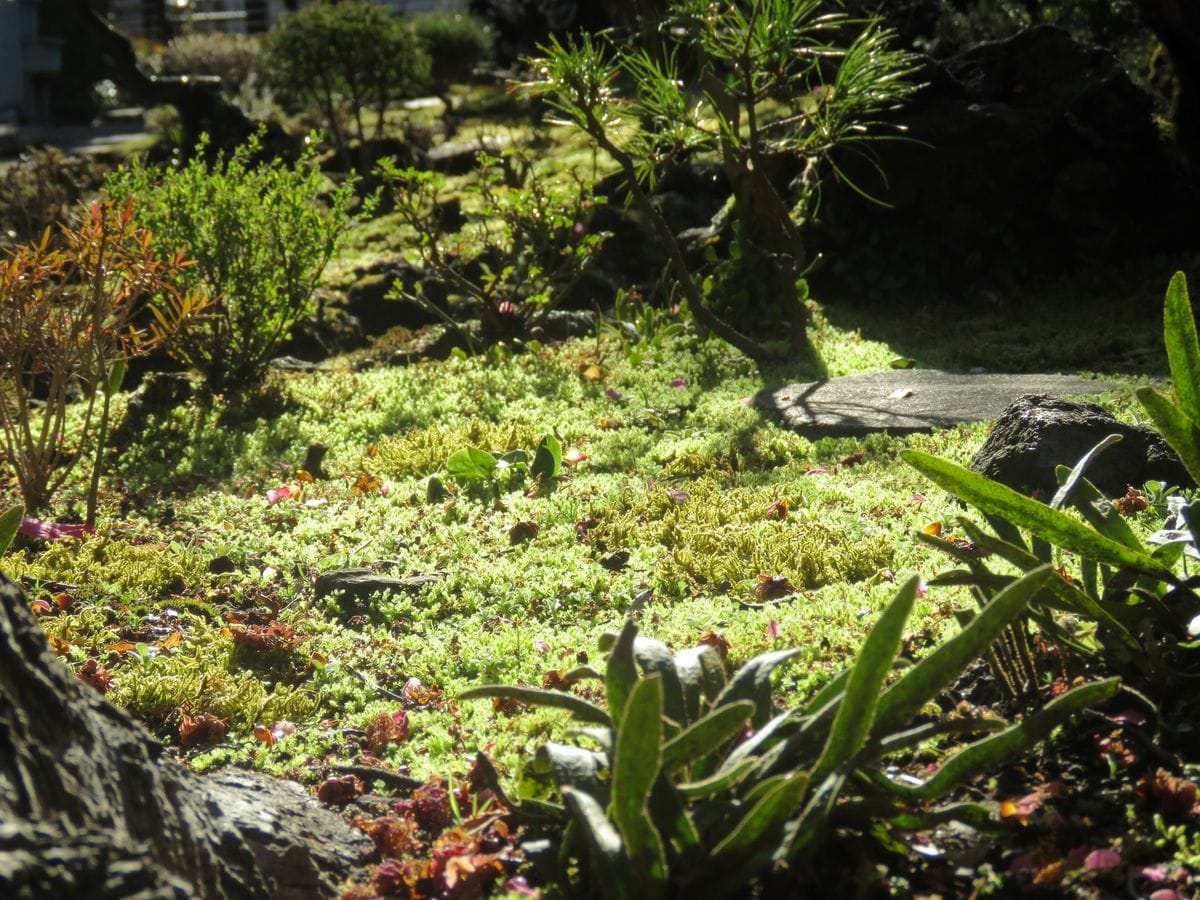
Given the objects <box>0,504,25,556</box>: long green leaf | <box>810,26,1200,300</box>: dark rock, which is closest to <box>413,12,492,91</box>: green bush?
<box>810,26,1200,300</box>: dark rock

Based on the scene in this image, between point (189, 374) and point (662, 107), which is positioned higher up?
point (662, 107)

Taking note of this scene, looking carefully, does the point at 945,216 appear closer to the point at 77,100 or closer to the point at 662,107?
the point at 662,107

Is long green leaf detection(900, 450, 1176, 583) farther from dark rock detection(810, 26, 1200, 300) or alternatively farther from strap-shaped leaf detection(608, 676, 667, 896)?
Result: dark rock detection(810, 26, 1200, 300)

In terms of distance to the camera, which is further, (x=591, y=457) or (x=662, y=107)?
(x=662, y=107)

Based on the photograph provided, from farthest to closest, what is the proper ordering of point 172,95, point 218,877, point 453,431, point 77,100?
point 77,100 < point 172,95 < point 453,431 < point 218,877

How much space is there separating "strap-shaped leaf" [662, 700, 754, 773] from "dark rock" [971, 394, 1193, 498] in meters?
2.50

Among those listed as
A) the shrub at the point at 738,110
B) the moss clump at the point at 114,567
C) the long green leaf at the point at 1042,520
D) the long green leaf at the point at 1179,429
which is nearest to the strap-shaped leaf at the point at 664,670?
the long green leaf at the point at 1042,520

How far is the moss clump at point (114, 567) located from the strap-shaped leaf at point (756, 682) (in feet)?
9.01

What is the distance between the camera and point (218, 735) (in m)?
3.30

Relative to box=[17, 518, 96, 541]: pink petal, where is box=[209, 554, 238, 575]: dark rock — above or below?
below

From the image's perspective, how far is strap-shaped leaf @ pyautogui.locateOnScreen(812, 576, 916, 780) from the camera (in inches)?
79.5

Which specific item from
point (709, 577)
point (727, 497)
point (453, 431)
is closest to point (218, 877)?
point (709, 577)

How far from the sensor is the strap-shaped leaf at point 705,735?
207 cm

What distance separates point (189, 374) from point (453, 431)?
219 cm
